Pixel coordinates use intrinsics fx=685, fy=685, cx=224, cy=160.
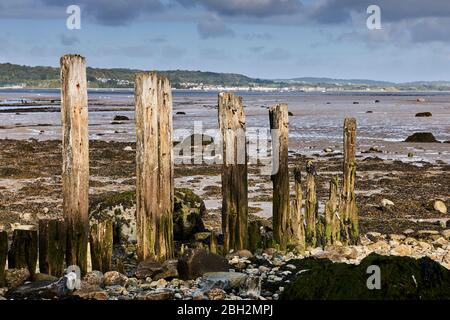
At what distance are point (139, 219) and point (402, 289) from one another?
13.5 feet

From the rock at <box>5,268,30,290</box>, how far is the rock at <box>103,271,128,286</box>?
990mm

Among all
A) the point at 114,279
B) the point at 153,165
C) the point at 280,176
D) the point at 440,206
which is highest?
the point at 153,165

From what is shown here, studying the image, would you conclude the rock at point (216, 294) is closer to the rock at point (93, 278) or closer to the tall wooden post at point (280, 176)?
the rock at point (93, 278)

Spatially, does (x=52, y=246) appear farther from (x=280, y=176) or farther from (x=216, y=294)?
(x=280, y=176)

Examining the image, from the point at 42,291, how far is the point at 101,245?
51.0 inches

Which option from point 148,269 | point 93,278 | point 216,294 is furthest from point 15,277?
point 216,294

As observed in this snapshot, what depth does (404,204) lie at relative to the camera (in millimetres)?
16312

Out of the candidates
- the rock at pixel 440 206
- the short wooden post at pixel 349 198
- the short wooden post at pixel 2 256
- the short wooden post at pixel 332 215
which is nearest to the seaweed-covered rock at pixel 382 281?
the short wooden post at pixel 2 256

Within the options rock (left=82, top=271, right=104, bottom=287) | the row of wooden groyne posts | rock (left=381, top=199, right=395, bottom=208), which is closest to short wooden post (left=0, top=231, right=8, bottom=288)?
the row of wooden groyne posts

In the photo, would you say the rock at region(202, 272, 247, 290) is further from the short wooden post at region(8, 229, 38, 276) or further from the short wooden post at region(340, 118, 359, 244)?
the short wooden post at region(340, 118, 359, 244)

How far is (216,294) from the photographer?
8102 millimetres

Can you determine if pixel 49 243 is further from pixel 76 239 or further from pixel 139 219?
pixel 139 219

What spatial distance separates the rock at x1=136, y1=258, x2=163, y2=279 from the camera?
9.25 meters

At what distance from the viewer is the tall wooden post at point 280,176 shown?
10.7 meters
